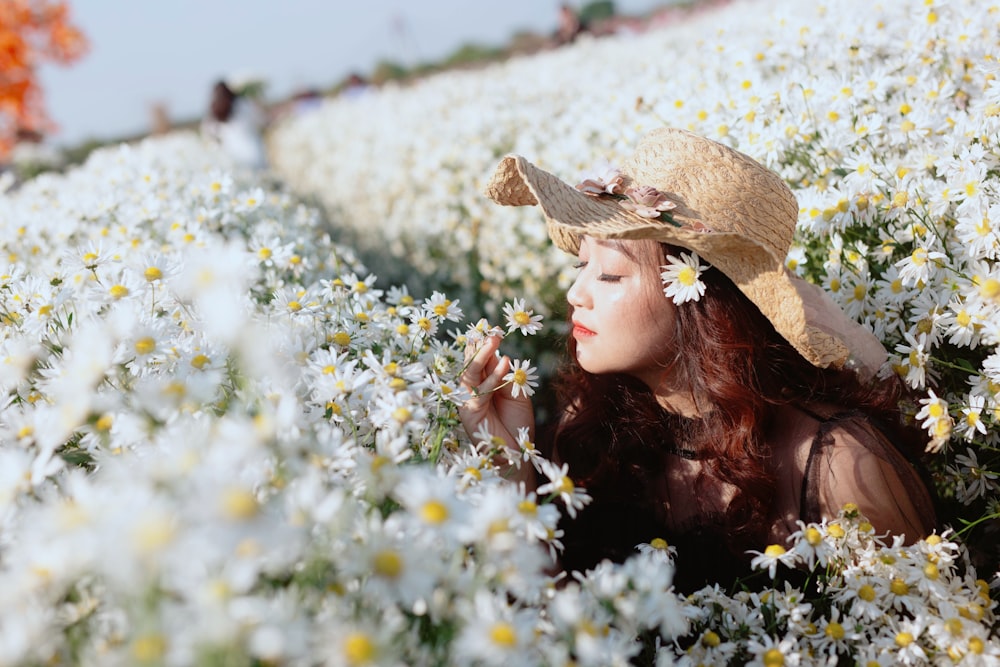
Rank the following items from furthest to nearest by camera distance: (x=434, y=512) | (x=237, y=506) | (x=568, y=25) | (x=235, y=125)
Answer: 1. (x=568, y=25)
2. (x=235, y=125)
3. (x=434, y=512)
4. (x=237, y=506)

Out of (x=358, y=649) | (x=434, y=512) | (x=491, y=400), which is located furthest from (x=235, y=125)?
(x=358, y=649)

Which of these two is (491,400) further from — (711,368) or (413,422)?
(413,422)

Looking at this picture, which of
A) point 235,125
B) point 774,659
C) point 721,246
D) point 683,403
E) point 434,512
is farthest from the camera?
point 235,125

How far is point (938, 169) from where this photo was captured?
6.40 ft

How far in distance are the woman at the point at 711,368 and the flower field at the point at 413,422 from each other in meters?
0.13

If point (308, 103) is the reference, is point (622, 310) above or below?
above

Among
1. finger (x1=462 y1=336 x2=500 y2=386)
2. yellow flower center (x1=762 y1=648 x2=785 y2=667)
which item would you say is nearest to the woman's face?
finger (x1=462 y1=336 x2=500 y2=386)

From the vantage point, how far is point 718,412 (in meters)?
1.76

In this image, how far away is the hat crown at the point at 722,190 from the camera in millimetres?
1579

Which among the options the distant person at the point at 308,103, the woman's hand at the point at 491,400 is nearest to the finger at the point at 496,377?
the woman's hand at the point at 491,400

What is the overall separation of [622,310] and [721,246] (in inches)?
10.9

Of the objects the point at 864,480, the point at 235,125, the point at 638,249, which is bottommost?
the point at 235,125

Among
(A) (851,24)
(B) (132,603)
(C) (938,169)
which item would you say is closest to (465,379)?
(B) (132,603)

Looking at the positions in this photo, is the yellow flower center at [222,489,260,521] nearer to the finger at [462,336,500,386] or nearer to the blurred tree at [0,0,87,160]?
the finger at [462,336,500,386]
